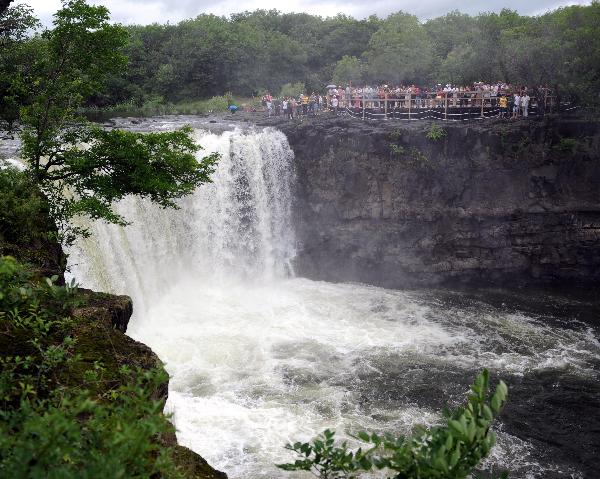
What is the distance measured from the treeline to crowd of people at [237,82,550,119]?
69.9 inches

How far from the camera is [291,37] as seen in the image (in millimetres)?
54281

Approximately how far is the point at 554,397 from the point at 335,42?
41.2 m

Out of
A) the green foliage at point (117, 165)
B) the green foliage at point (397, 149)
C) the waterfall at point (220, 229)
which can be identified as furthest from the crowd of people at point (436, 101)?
the green foliage at point (117, 165)

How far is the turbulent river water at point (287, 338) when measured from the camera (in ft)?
47.9

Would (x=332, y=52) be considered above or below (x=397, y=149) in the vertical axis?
above

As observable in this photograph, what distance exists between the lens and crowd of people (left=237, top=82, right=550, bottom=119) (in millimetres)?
26797

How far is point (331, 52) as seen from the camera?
51250 millimetres

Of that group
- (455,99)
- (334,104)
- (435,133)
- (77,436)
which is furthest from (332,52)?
(77,436)

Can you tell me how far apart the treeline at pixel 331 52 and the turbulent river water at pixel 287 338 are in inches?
540

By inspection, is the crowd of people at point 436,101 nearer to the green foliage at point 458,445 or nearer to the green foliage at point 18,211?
the green foliage at point 18,211

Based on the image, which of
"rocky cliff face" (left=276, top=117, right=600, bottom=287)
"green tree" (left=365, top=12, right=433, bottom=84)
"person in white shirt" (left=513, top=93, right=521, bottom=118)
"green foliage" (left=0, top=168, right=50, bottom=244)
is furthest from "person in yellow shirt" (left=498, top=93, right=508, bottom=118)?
"green foliage" (left=0, top=168, right=50, bottom=244)

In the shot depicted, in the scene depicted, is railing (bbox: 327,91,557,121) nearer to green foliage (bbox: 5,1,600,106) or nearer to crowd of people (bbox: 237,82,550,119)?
crowd of people (bbox: 237,82,550,119)

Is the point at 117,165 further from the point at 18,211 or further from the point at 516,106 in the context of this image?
the point at 516,106

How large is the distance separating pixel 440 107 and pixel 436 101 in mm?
957
